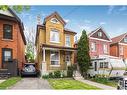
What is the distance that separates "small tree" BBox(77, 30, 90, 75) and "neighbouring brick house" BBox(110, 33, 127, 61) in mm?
745

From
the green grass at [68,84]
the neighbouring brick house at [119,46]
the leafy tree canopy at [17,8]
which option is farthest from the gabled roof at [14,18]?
the neighbouring brick house at [119,46]

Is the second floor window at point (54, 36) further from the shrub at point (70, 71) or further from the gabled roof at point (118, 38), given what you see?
the gabled roof at point (118, 38)

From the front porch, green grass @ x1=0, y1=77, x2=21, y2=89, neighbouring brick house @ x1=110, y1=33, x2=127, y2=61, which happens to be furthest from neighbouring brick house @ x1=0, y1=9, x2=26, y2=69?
neighbouring brick house @ x1=110, y1=33, x2=127, y2=61

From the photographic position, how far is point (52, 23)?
1462cm

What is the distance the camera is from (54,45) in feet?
47.9

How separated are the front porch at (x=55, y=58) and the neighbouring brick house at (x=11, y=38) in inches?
29.8

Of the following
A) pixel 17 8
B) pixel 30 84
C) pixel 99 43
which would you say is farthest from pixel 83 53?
pixel 17 8

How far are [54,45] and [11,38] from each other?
1.61 meters

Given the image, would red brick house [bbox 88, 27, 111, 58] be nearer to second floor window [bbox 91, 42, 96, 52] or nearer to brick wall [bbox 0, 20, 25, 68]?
second floor window [bbox 91, 42, 96, 52]

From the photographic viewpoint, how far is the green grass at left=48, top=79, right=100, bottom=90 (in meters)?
13.0

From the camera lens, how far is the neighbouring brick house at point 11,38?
1344cm
